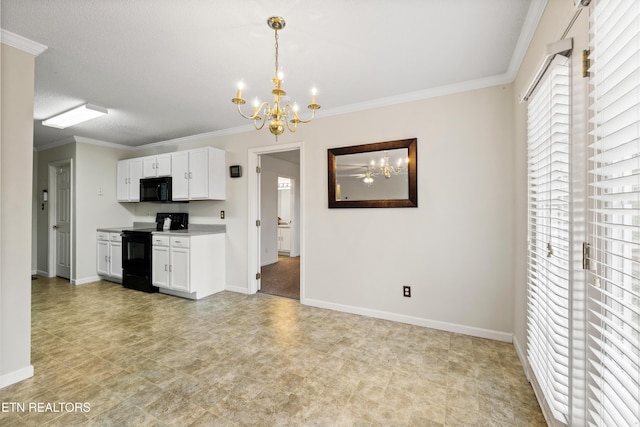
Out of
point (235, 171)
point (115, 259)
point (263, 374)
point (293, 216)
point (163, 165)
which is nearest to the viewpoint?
point (263, 374)

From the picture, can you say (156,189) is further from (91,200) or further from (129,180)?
(91,200)

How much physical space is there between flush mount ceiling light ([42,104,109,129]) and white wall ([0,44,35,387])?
1.31m

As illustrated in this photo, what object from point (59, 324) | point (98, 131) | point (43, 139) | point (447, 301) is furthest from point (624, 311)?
point (43, 139)

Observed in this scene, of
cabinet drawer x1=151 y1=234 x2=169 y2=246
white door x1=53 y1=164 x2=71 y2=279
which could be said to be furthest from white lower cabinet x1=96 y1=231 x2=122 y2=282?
cabinet drawer x1=151 y1=234 x2=169 y2=246

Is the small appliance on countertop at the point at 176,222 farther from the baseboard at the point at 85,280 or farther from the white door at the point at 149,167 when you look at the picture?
the baseboard at the point at 85,280

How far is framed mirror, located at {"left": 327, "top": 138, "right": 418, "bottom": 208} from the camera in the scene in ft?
9.57

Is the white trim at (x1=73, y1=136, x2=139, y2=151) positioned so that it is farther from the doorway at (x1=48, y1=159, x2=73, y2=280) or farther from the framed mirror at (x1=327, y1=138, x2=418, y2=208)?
the framed mirror at (x1=327, y1=138, x2=418, y2=208)

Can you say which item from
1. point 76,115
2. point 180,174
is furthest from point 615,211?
point 76,115

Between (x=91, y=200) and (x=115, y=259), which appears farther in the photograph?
(x=91, y=200)

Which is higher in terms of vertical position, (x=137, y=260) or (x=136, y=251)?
(x=136, y=251)

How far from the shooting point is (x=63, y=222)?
4883 millimetres

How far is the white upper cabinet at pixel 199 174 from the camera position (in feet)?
13.1

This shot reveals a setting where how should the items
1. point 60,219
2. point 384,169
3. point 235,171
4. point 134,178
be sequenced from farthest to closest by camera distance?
point 60,219 < point 134,178 < point 235,171 < point 384,169

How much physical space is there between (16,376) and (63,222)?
3.92 meters
